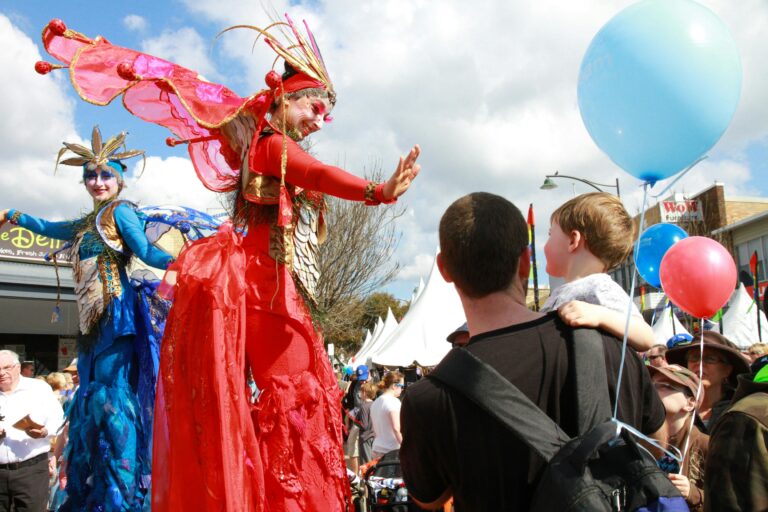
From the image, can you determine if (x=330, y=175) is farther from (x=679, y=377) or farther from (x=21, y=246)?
(x=21, y=246)

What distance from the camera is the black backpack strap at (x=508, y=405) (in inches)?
55.7

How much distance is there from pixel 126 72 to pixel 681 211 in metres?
27.0

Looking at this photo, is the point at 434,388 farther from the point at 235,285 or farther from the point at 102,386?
the point at 102,386

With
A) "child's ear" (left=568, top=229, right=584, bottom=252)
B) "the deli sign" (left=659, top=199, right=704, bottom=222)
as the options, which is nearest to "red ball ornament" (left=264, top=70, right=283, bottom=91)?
"child's ear" (left=568, top=229, right=584, bottom=252)

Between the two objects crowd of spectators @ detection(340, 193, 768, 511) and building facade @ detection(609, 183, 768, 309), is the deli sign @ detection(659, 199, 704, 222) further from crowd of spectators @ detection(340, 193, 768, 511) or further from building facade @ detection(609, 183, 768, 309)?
crowd of spectators @ detection(340, 193, 768, 511)

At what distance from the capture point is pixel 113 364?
3656 mm

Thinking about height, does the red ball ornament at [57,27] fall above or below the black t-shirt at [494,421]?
above

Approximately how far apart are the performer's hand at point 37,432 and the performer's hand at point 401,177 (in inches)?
173

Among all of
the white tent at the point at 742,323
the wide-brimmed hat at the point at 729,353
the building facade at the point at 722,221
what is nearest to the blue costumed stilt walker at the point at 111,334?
the wide-brimmed hat at the point at 729,353

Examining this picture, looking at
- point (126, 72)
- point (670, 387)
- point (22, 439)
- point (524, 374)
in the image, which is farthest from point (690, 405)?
point (22, 439)

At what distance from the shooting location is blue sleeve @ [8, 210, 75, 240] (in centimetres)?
397

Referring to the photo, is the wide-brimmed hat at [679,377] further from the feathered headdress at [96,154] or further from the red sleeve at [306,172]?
the feathered headdress at [96,154]

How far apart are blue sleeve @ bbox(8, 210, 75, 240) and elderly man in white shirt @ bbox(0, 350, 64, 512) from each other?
189 centimetres

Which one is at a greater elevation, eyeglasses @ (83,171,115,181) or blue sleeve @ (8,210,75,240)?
eyeglasses @ (83,171,115,181)
